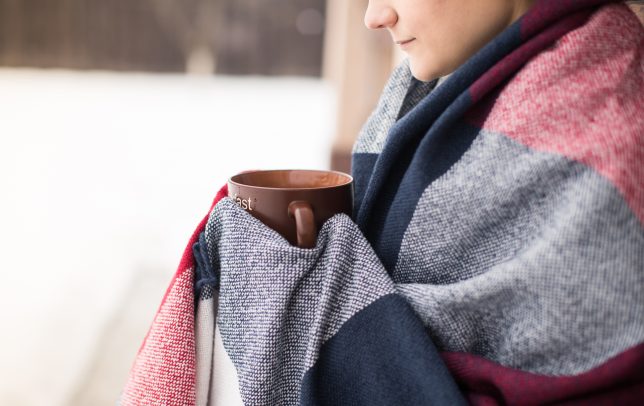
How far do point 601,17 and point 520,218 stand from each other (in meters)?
0.18

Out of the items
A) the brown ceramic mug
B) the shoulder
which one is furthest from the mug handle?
the shoulder

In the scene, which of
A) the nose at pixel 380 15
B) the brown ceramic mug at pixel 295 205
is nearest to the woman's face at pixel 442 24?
the nose at pixel 380 15

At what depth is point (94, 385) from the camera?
129 centimetres

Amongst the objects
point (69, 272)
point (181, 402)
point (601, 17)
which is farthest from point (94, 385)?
point (601, 17)

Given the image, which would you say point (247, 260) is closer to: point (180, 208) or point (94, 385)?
point (94, 385)

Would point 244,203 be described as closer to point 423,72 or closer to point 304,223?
point 304,223

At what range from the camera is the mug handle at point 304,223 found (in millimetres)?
539

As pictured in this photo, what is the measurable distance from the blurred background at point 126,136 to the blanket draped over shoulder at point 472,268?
0.84 metres

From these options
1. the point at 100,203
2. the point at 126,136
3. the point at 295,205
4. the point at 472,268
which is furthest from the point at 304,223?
the point at 126,136

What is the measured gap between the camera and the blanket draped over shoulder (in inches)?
17.5

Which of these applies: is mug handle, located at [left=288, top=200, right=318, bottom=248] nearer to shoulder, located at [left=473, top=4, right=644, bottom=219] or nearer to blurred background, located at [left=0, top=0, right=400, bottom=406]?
shoulder, located at [left=473, top=4, right=644, bottom=219]

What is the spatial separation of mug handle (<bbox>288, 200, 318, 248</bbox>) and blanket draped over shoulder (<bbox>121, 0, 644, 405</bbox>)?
13 mm

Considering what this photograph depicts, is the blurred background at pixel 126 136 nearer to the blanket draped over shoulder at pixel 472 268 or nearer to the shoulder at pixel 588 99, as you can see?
the blanket draped over shoulder at pixel 472 268

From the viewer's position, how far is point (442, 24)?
58 centimetres
